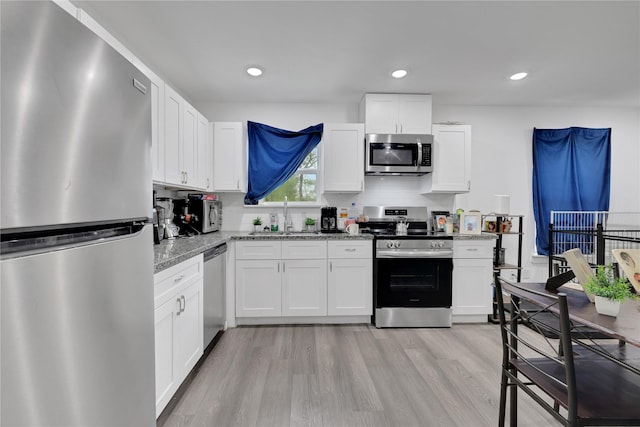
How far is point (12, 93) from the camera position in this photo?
0.56m

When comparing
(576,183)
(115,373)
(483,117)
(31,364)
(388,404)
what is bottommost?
(388,404)

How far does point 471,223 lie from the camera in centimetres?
327

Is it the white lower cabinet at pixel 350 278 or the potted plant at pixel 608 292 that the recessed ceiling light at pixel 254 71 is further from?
the potted plant at pixel 608 292

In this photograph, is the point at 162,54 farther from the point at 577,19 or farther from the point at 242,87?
the point at 577,19

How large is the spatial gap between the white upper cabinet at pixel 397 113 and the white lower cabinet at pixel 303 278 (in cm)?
142

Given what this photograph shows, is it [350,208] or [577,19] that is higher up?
[577,19]

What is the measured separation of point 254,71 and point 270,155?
1.00 metres

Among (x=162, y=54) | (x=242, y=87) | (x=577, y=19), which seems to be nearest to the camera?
(x=577, y=19)

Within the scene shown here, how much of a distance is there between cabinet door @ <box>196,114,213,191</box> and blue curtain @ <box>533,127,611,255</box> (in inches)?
163

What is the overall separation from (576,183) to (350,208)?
3.02 m

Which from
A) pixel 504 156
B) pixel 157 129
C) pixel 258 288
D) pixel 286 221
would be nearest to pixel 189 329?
pixel 258 288

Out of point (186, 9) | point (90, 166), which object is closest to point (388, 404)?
point (90, 166)

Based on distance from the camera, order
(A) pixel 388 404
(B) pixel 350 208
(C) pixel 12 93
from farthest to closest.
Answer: (B) pixel 350 208
(A) pixel 388 404
(C) pixel 12 93

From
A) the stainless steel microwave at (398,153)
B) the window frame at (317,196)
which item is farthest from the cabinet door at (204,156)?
the stainless steel microwave at (398,153)
